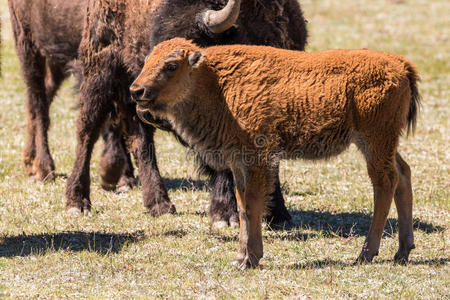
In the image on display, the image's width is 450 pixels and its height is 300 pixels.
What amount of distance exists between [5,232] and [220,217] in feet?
7.08

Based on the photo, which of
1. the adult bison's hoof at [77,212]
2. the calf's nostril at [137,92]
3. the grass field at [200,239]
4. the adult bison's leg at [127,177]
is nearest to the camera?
the grass field at [200,239]

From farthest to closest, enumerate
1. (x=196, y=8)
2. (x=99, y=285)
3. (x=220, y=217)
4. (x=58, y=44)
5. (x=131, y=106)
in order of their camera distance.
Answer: (x=58, y=44), (x=131, y=106), (x=220, y=217), (x=196, y=8), (x=99, y=285)

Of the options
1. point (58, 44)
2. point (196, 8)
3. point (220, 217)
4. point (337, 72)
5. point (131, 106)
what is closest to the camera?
point (337, 72)

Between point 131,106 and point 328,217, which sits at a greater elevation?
point 131,106

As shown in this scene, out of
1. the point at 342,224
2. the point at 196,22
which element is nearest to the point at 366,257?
the point at 342,224

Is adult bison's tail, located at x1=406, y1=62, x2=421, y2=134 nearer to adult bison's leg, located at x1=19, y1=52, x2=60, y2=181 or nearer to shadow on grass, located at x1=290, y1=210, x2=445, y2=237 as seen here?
shadow on grass, located at x1=290, y1=210, x2=445, y2=237

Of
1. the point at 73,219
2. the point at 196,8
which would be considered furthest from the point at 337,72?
the point at 73,219

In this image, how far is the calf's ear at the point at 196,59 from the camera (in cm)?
627

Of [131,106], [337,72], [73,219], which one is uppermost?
[337,72]

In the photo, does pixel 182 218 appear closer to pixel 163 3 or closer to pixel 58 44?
pixel 163 3

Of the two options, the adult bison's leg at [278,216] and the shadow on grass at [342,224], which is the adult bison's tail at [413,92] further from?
the adult bison's leg at [278,216]

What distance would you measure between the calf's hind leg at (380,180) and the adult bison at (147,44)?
1692 millimetres

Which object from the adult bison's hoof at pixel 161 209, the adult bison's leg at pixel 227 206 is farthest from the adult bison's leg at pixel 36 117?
the adult bison's leg at pixel 227 206

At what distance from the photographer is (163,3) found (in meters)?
7.84
